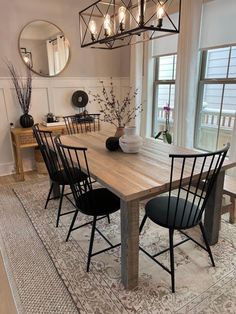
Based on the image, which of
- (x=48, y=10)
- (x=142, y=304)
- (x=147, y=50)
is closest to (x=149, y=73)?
(x=147, y=50)

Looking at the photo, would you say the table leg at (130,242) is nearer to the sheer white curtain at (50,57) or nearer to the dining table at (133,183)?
the dining table at (133,183)

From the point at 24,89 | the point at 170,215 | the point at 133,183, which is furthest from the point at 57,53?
the point at 170,215

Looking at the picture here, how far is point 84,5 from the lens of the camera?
3.75 m

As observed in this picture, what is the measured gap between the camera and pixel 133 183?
1498 millimetres

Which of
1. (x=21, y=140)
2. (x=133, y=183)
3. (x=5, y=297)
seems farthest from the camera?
(x=21, y=140)

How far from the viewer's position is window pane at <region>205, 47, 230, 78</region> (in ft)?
9.47

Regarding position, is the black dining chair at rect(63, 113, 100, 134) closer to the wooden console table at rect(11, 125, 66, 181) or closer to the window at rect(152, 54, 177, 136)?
the wooden console table at rect(11, 125, 66, 181)

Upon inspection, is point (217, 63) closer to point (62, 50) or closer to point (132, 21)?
point (132, 21)

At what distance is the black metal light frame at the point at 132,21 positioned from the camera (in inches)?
66.1

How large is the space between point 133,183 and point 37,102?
280cm

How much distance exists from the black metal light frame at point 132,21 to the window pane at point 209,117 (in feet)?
2.93

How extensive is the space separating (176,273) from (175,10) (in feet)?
10.2

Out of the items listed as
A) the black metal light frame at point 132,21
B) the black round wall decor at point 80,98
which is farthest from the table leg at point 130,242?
the black round wall decor at point 80,98

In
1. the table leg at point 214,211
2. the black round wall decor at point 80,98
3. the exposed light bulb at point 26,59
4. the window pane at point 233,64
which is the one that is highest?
the exposed light bulb at point 26,59
